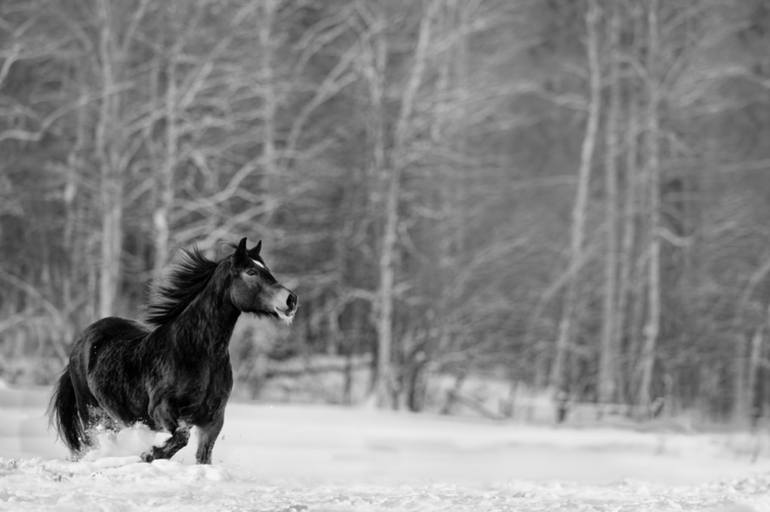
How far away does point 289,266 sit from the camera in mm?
25328

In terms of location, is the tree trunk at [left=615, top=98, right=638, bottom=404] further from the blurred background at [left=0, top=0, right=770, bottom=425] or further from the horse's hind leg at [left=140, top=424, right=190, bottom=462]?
the horse's hind leg at [left=140, top=424, right=190, bottom=462]

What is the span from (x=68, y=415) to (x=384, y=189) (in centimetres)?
1142

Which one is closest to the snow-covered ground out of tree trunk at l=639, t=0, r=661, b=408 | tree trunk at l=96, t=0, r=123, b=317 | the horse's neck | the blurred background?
the horse's neck

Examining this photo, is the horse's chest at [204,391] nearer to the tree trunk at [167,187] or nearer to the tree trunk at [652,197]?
the tree trunk at [167,187]

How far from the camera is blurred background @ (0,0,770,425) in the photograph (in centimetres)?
1950

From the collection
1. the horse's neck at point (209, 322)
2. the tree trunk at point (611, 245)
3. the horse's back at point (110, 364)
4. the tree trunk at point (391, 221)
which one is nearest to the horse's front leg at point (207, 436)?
the horse's neck at point (209, 322)

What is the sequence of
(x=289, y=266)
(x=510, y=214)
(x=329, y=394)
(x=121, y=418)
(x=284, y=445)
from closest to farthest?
(x=121, y=418) → (x=284, y=445) → (x=329, y=394) → (x=289, y=266) → (x=510, y=214)

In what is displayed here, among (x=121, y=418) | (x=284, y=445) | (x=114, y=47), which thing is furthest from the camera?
(x=114, y=47)

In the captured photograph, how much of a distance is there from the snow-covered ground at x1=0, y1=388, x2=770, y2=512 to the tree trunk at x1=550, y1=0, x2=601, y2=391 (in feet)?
15.2

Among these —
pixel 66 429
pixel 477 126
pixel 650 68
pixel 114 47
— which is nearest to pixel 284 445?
pixel 66 429

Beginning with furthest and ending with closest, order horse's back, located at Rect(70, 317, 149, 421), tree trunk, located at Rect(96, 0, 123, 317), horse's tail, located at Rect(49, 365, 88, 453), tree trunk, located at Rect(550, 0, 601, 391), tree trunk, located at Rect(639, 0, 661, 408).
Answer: tree trunk, located at Rect(639, 0, 661, 408) < tree trunk, located at Rect(550, 0, 601, 391) < tree trunk, located at Rect(96, 0, 123, 317) < horse's tail, located at Rect(49, 365, 88, 453) < horse's back, located at Rect(70, 317, 149, 421)

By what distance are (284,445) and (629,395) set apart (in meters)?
11.3

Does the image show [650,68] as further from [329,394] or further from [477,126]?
[329,394]

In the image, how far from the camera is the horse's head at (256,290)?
7844mm
